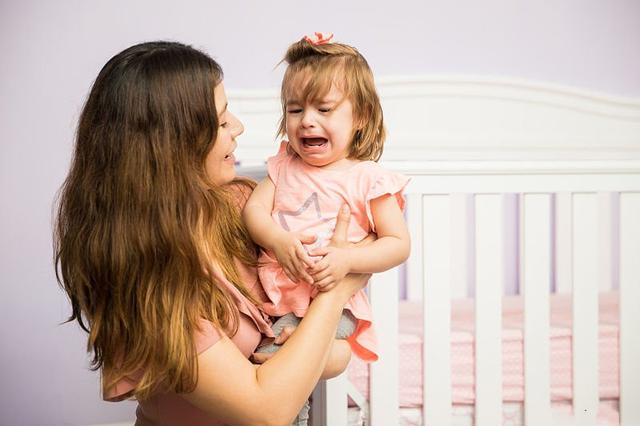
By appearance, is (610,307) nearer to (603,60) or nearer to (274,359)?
(603,60)

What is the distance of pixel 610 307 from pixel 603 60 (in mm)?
1034

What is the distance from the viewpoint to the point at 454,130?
2.69m

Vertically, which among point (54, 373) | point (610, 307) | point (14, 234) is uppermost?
point (14, 234)

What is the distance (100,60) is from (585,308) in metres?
1.64

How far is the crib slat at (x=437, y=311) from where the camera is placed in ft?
5.36

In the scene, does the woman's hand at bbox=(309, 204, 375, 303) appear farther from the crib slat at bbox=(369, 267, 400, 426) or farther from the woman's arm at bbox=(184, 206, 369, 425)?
the crib slat at bbox=(369, 267, 400, 426)

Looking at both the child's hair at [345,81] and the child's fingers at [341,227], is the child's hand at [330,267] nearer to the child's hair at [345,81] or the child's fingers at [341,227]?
the child's fingers at [341,227]

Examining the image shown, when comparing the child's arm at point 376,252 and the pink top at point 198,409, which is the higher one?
the child's arm at point 376,252

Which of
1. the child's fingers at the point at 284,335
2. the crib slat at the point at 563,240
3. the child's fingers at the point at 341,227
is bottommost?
the crib slat at the point at 563,240

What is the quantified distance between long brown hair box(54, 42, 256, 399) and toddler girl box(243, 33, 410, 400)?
0.47 feet

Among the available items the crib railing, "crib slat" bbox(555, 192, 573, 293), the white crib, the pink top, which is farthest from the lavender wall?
the pink top

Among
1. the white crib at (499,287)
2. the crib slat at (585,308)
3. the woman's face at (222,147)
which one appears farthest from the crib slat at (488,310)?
the woman's face at (222,147)

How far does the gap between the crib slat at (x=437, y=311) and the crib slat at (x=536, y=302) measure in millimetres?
174

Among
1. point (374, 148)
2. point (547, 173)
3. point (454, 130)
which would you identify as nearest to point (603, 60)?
point (454, 130)
